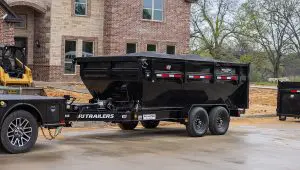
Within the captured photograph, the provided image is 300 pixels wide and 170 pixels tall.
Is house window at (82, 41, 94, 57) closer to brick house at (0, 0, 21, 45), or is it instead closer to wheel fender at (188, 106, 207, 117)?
brick house at (0, 0, 21, 45)

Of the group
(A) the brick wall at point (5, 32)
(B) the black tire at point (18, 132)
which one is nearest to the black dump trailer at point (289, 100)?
(A) the brick wall at point (5, 32)

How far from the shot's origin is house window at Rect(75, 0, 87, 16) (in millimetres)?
32094

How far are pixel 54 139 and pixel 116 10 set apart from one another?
1963cm

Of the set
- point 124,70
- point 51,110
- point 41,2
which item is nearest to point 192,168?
point 51,110

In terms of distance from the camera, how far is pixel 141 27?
33.8 m

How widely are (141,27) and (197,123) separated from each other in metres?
18.8

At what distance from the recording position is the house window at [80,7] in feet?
105

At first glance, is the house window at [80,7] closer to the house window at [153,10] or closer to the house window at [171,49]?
the house window at [153,10]

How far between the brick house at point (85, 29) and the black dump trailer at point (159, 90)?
15.6 metres

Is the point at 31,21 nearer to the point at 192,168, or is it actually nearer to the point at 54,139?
the point at 54,139

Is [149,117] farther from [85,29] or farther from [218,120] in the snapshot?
[85,29]

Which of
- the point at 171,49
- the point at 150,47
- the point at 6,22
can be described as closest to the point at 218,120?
the point at 6,22

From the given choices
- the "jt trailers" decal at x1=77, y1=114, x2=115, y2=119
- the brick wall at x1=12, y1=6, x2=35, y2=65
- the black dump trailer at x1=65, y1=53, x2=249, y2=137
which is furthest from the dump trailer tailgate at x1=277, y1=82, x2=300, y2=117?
the brick wall at x1=12, y1=6, x2=35, y2=65

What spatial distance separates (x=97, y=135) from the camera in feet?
49.9
